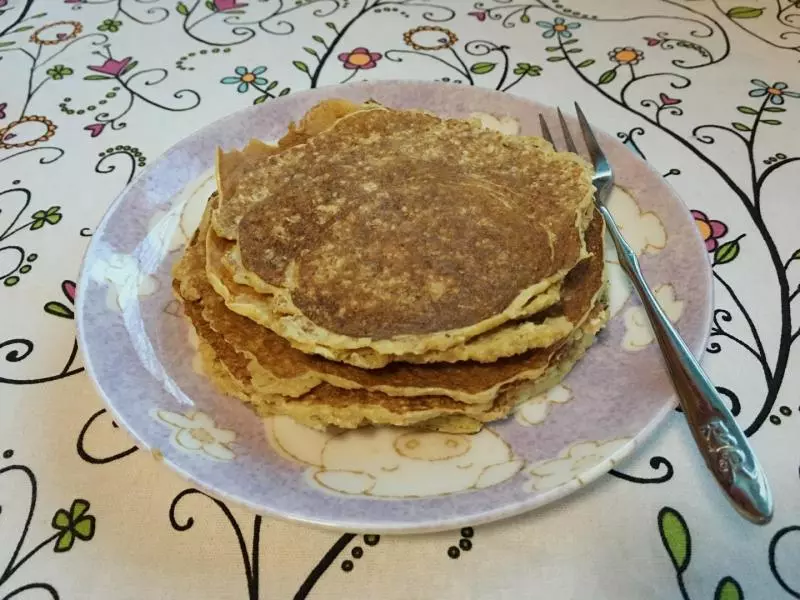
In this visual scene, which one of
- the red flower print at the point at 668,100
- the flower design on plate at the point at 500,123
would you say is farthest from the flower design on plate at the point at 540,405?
the red flower print at the point at 668,100

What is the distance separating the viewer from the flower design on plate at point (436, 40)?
2059 mm

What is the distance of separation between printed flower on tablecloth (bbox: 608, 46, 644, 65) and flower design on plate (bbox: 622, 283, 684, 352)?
1.10m

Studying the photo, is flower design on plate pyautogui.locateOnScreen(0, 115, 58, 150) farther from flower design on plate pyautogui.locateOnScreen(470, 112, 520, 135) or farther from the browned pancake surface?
flower design on plate pyautogui.locateOnScreen(470, 112, 520, 135)

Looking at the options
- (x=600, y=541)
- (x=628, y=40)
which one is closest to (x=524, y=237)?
(x=600, y=541)

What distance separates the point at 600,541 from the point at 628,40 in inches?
67.3

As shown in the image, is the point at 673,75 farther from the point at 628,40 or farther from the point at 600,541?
the point at 600,541

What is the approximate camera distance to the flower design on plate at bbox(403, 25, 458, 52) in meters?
2.06

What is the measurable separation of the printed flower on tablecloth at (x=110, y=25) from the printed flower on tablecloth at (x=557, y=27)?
1486 mm

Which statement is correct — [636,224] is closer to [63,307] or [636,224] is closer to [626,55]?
[626,55]

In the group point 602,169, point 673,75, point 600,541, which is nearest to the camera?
point 600,541

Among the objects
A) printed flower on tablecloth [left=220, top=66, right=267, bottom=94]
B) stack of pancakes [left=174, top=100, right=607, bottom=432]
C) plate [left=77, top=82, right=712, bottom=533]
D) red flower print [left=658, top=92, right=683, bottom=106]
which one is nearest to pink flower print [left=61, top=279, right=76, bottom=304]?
plate [left=77, top=82, right=712, bottom=533]

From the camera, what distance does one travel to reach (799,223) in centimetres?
143

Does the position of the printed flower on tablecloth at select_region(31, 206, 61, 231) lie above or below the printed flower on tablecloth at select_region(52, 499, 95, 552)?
above

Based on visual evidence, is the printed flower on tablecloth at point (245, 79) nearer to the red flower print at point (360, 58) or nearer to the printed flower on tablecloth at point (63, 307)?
the red flower print at point (360, 58)
